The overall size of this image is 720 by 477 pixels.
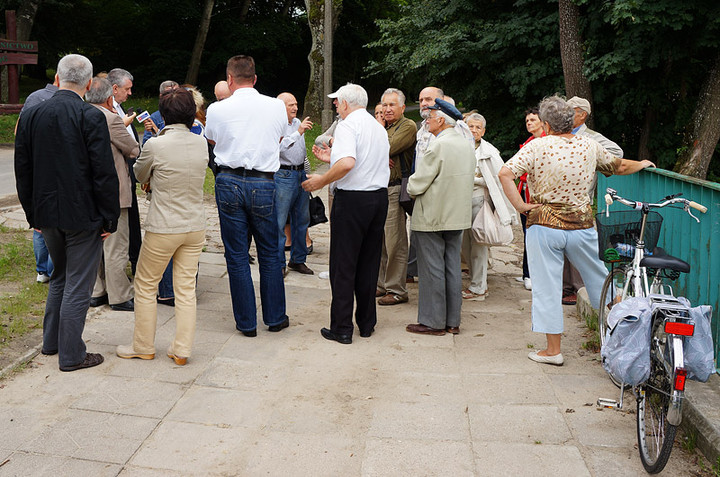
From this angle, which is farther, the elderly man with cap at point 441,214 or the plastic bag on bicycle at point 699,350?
the elderly man with cap at point 441,214

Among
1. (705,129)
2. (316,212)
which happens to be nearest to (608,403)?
(316,212)

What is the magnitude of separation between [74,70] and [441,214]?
2.88m

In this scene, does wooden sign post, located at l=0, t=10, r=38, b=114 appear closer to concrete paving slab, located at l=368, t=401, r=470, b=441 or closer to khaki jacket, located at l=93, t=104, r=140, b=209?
khaki jacket, located at l=93, t=104, r=140, b=209

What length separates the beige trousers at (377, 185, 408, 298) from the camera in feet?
23.4

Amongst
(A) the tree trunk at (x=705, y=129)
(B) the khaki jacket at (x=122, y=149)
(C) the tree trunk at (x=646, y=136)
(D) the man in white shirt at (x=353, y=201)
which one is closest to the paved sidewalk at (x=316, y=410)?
(D) the man in white shirt at (x=353, y=201)

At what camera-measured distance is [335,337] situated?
6105mm

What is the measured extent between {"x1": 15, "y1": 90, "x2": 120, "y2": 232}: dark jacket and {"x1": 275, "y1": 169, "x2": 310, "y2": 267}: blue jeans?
3.05m

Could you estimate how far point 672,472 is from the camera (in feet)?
13.0

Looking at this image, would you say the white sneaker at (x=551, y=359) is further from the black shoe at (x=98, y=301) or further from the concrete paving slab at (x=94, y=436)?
the black shoe at (x=98, y=301)

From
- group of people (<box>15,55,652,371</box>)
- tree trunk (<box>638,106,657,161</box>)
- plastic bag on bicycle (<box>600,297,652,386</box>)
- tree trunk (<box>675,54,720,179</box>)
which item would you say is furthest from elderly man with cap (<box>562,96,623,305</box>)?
tree trunk (<box>638,106,657,161</box>)

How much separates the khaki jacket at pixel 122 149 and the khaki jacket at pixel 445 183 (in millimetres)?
2253

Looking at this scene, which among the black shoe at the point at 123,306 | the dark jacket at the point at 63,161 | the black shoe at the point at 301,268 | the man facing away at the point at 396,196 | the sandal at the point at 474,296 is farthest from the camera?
the black shoe at the point at 301,268

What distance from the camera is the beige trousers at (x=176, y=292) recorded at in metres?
5.32

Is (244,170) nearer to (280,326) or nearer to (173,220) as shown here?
(173,220)
